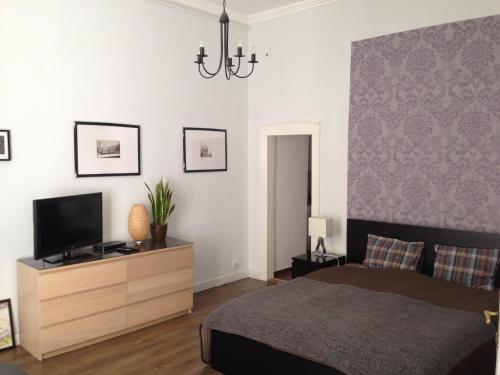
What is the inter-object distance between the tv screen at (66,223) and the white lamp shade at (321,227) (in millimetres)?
2183

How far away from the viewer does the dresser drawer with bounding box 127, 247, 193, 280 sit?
164 inches

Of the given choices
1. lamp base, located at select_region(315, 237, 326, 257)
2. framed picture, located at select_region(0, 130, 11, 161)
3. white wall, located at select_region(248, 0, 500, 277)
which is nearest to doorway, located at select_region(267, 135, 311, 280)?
white wall, located at select_region(248, 0, 500, 277)

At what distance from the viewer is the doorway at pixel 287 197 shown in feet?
19.2

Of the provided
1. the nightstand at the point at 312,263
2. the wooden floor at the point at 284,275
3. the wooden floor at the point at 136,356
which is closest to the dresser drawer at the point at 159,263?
the wooden floor at the point at 136,356

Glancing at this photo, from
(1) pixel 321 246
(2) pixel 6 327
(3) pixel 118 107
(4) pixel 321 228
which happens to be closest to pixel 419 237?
(4) pixel 321 228

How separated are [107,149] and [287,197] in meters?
2.54

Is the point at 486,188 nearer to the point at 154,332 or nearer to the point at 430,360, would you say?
the point at 430,360

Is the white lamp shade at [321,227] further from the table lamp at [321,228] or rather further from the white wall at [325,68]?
the white wall at [325,68]

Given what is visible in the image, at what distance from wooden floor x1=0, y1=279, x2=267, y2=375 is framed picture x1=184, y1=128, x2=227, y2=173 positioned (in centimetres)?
178

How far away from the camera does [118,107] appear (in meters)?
4.52

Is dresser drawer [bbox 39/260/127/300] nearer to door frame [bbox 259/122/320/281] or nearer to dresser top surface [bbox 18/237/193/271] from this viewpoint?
dresser top surface [bbox 18/237/193/271]

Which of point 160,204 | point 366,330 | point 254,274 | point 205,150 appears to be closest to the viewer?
A: point 366,330

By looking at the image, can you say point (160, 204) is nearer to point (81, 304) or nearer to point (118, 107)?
point (118, 107)

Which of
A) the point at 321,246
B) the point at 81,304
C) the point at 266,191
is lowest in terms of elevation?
the point at 81,304
